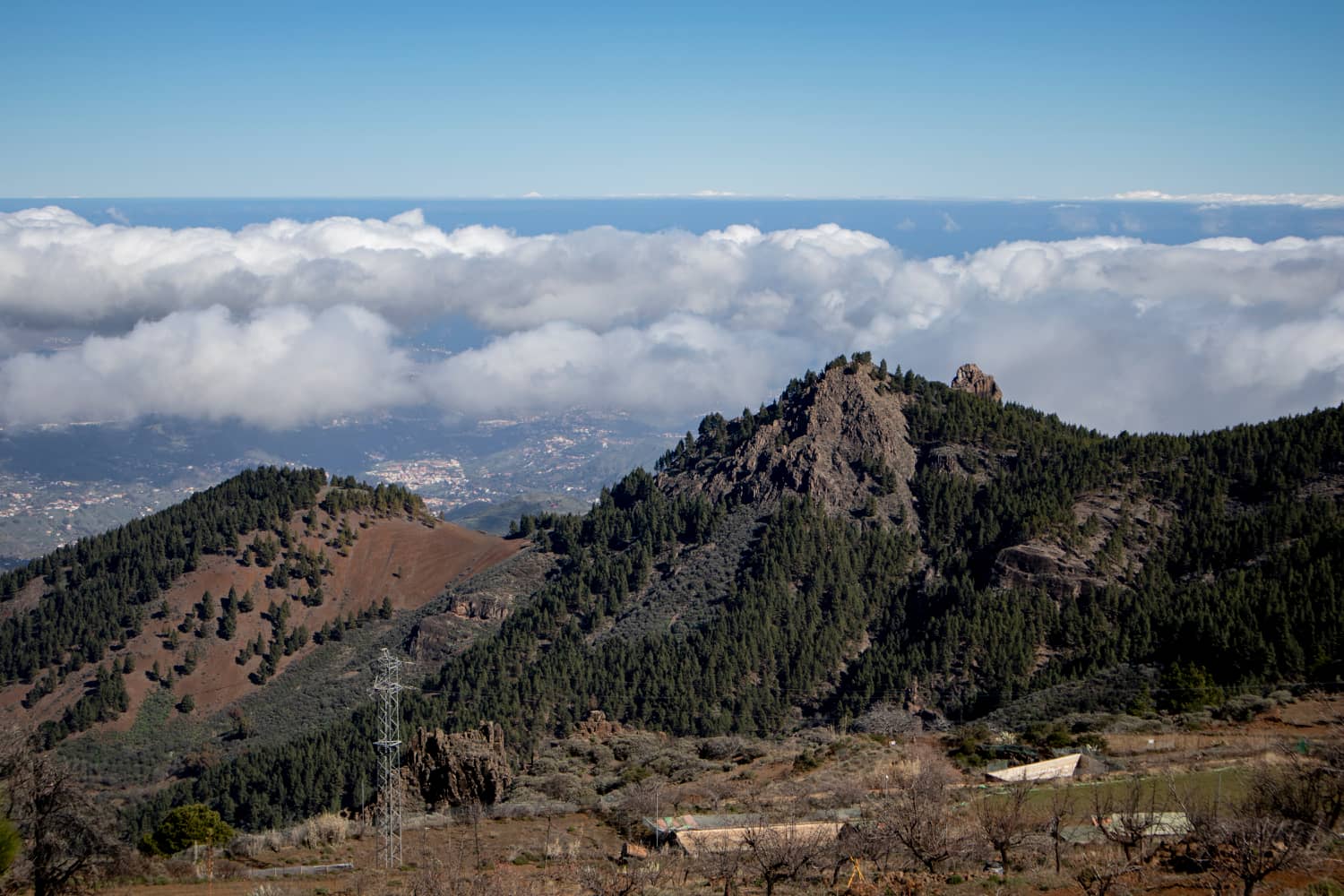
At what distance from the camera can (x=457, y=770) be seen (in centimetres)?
5628

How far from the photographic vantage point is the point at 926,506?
315 feet

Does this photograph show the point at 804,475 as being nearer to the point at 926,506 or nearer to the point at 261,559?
the point at 926,506

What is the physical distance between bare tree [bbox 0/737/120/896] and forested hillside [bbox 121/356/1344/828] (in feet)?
120

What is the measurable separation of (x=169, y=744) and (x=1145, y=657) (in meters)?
71.7

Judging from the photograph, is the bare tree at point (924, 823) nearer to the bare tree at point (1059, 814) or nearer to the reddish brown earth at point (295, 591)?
the bare tree at point (1059, 814)

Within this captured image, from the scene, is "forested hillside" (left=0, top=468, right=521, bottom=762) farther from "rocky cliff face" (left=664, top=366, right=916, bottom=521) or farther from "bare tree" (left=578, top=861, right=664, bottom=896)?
"bare tree" (left=578, top=861, right=664, bottom=896)

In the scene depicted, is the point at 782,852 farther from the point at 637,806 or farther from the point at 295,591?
the point at 295,591

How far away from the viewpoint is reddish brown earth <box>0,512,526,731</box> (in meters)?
90.3

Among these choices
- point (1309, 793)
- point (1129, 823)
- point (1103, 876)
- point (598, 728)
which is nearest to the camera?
point (1103, 876)

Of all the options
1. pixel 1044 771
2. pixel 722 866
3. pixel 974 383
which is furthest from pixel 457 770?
pixel 974 383

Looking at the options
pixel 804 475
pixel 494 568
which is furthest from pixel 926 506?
pixel 494 568

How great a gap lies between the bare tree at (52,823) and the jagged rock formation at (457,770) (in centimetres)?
2517

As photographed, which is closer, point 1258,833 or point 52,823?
point 1258,833

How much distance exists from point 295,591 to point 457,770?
5301 centimetres
